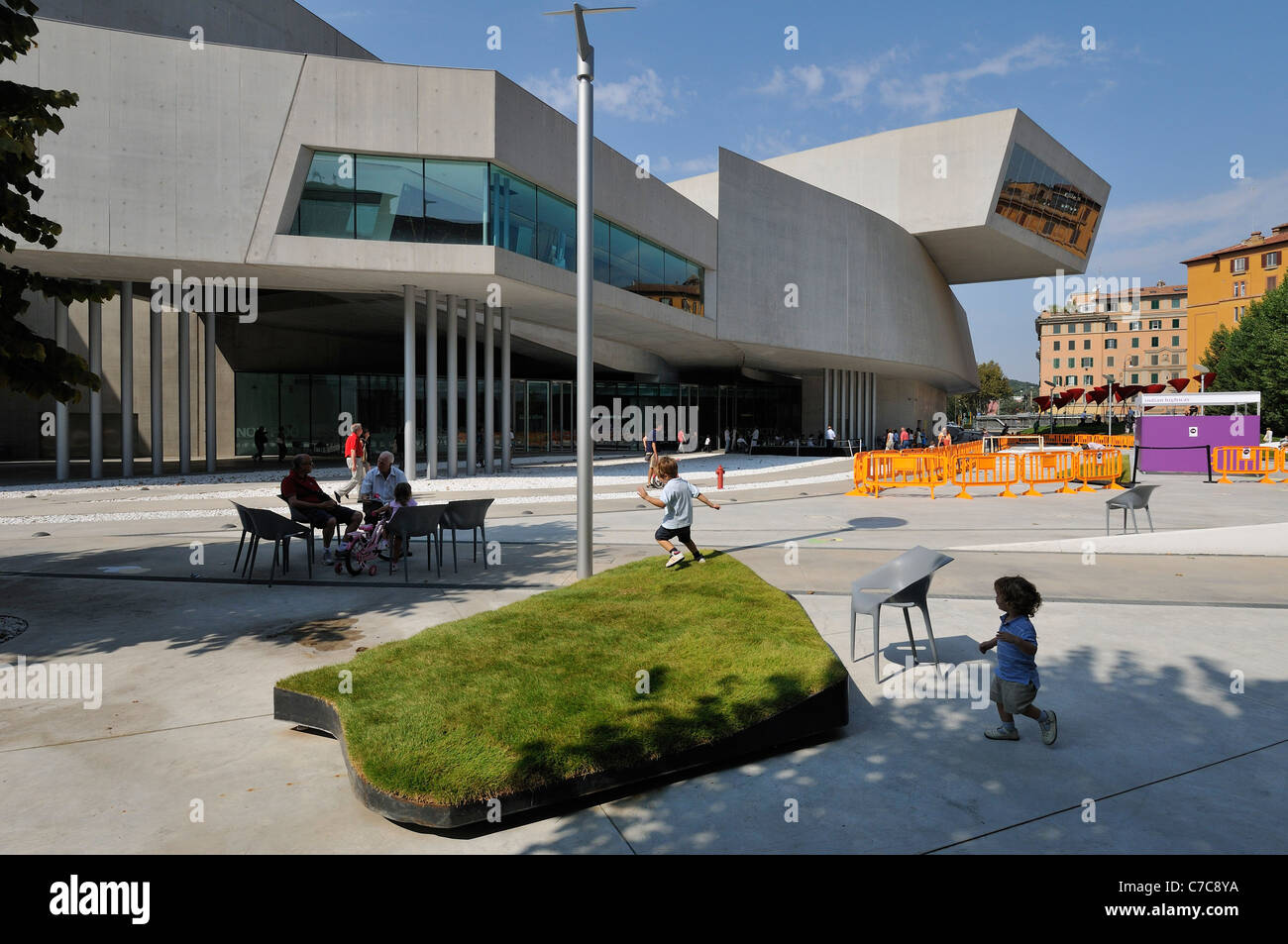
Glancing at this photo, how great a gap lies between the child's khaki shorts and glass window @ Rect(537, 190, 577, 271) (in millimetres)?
22089

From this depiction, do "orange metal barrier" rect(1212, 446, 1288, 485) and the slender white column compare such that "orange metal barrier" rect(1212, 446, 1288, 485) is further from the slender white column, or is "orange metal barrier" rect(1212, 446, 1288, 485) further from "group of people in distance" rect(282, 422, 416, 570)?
"group of people in distance" rect(282, 422, 416, 570)

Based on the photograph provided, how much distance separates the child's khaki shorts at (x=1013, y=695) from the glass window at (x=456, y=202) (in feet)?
67.6

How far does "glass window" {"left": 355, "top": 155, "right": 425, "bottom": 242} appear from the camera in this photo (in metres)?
21.7

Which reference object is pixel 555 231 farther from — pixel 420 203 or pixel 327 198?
pixel 327 198

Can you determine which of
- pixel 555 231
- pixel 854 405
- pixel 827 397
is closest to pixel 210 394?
pixel 555 231

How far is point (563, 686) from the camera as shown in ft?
16.4

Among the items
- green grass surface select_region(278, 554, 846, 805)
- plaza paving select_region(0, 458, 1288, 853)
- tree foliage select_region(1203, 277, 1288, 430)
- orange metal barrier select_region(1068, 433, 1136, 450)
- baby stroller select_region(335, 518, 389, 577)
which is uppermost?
tree foliage select_region(1203, 277, 1288, 430)

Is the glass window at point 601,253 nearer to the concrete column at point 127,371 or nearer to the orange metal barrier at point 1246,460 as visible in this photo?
the concrete column at point 127,371

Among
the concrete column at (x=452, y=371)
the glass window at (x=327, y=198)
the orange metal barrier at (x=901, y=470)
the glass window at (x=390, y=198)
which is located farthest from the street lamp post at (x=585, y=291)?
the concrete column at (x=452, y=371)

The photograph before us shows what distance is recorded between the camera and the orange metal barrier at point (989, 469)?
20.6m

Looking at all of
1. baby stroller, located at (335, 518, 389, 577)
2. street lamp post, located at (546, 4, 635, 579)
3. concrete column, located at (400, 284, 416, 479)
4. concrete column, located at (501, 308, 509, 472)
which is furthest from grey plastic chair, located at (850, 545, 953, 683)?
concrete column, located at (501, 308, 509, 472)

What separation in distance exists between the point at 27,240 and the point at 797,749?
7.93 m
